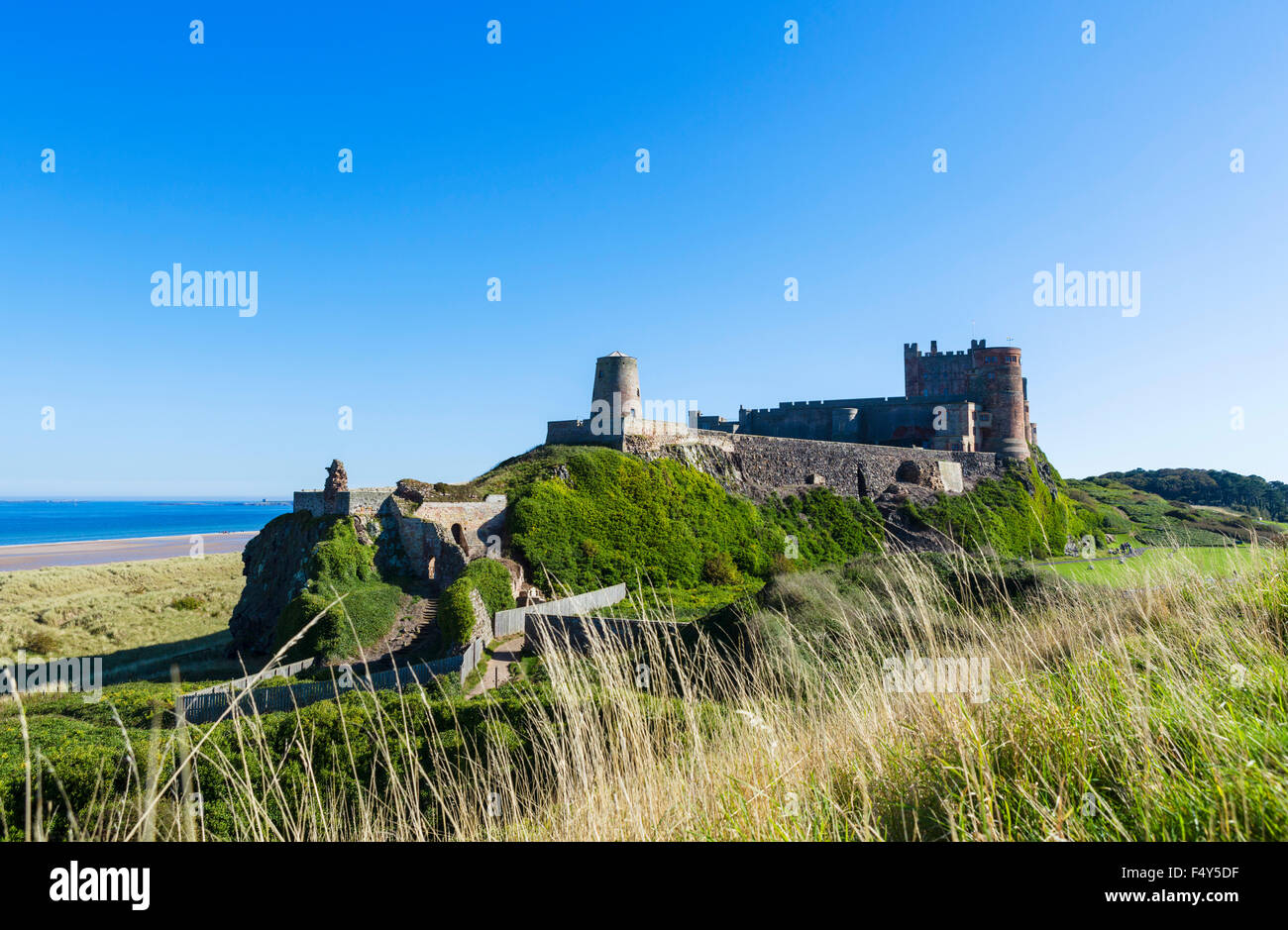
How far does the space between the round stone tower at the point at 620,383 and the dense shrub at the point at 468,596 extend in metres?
10.9

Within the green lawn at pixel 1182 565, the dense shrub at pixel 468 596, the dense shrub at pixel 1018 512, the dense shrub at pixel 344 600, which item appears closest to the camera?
the green lawn at pixel 1182 565

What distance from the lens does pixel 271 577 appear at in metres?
26.7

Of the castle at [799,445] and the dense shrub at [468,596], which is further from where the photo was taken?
the castle at [799,445]

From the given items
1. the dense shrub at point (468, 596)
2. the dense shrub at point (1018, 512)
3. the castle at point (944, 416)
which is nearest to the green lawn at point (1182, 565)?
the dense shrub at point (468, 596)

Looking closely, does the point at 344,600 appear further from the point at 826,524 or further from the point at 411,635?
the point at 826,524

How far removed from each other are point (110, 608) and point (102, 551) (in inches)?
2351

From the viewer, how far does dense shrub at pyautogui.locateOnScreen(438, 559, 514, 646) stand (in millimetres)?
20250

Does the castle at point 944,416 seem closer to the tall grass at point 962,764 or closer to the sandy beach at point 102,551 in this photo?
the tall grass at point 962,764

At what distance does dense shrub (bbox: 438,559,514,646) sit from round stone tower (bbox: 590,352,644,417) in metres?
10.9

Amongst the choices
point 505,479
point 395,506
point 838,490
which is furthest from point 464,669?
point 838,490

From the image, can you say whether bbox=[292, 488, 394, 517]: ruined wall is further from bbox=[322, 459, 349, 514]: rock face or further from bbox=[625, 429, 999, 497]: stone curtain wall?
bbox=[625, 429, 999, 497]: stone curtain wall

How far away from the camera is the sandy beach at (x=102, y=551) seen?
66750 mm
